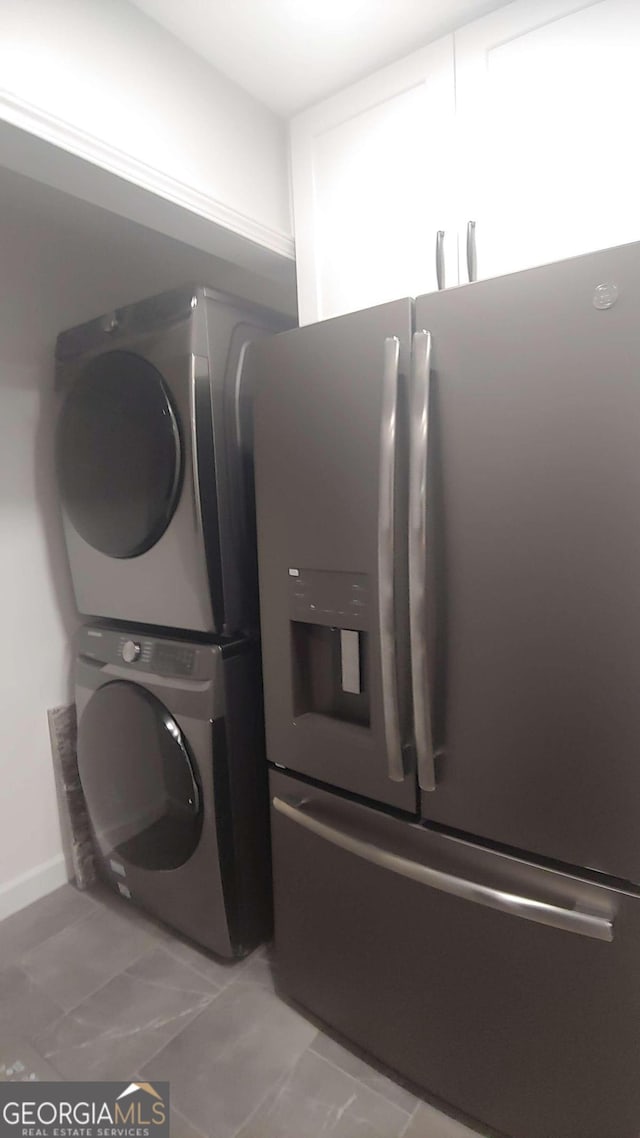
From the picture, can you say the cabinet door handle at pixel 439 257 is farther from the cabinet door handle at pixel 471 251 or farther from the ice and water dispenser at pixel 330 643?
the ice and water dispenser at pixel 330 643

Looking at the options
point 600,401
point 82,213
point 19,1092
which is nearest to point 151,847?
point 19,1092

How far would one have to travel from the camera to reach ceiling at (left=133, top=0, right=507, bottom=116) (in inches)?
Result: 48.5

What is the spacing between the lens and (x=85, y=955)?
5.77ft

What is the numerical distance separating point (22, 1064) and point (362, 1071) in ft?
2.66

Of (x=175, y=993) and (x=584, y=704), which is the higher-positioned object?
(x=584, y=704)

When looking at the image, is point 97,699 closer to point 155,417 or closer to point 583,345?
point 155,417

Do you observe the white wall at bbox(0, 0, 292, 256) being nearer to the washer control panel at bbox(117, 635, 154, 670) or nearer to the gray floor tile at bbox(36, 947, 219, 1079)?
the washer control panel at bbox(117, 635, 154, 670)

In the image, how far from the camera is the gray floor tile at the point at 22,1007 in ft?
4.95

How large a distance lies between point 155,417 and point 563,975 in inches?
56.3

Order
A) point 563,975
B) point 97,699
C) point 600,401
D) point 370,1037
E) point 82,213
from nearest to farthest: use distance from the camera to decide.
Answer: point 600,401 < point 563,975 < point 370,1037 < point 97,699 < point 82,213

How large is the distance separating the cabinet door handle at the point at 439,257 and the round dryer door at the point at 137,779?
125cm

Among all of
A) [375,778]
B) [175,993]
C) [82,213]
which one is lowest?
[175,993]

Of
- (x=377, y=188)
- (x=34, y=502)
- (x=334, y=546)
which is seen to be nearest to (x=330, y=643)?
(x=334, y=546)

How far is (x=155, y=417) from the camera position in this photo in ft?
4.79
